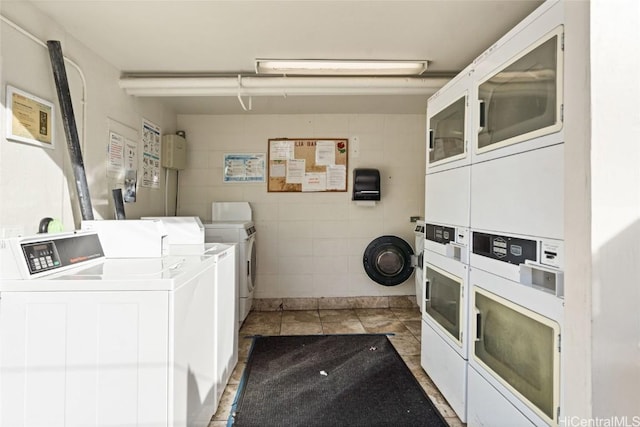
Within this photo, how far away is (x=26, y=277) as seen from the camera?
1229mm

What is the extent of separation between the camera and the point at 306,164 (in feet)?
13.0

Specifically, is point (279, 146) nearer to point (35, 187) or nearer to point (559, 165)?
point (35, 187)

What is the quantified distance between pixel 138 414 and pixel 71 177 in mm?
1598

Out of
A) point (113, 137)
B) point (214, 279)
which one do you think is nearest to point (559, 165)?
point (214, 279)

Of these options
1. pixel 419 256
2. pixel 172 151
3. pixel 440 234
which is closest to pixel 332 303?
pixel 419 256

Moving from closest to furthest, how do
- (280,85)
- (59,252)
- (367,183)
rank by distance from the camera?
(59,252) < (280,85) < (367,183)

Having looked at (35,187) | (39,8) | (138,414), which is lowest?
(138,414)

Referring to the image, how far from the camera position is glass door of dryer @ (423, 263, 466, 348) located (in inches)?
75.7

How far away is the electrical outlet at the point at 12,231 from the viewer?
1599mm

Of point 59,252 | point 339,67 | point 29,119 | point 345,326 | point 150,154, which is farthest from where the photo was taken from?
point 345,326

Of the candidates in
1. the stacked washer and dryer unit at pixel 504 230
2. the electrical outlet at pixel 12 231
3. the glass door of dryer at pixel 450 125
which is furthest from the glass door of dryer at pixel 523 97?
the electrical outlet at pixel 12 231

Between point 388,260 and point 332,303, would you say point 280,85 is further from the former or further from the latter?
point 332,303

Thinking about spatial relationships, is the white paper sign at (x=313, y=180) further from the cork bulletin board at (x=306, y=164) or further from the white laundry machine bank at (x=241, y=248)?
the white laundry machine bank at (x=241, y=248)

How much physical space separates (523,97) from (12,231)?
8.50 ft
